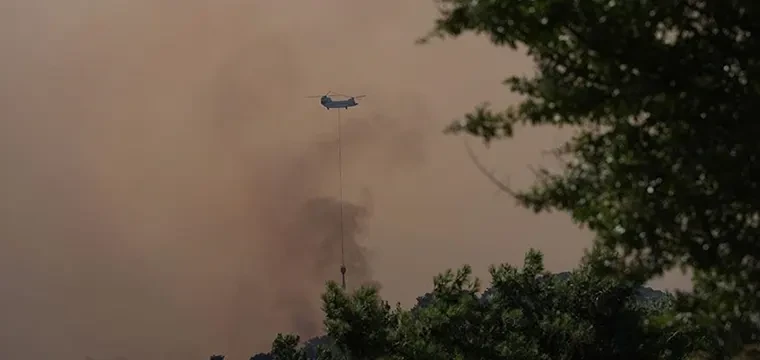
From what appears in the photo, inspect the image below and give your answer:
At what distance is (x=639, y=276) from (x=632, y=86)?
125cm

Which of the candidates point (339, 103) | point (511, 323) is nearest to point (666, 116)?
point (511, 323)

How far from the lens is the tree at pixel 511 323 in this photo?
1251 centimetres

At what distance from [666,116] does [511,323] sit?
984 cm

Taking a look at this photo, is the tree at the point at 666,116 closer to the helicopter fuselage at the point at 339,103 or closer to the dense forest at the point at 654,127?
the dense forest at the point at 654,127

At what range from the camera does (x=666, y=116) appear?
14.5 feet

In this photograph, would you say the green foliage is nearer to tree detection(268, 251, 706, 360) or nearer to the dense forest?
tree detection(268, 251, 706, 360)

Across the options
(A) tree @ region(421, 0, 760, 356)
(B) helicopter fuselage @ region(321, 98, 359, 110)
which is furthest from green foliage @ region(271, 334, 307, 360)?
(A) tree @ region(421, 0, 760, 356)

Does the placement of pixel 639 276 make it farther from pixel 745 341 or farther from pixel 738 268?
pixel 745 341

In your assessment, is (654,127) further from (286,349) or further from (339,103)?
(339,103)

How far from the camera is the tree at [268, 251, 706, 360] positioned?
12.5 meters

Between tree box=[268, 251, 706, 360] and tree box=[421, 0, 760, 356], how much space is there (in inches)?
326

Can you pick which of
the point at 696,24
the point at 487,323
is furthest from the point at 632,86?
the point at 487,323

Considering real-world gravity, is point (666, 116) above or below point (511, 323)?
below

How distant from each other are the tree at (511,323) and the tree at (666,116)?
27.1ft
